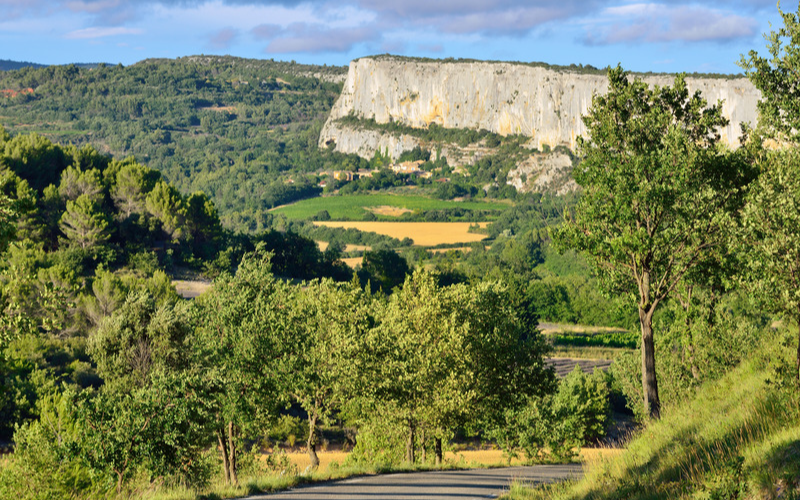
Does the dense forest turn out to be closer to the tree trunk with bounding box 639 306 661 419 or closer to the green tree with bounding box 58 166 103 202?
the tree trunk with bounding box 639 306 661 419

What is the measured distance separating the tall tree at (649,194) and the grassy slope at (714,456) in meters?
5.88

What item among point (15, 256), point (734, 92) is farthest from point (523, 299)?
point (734, 92)

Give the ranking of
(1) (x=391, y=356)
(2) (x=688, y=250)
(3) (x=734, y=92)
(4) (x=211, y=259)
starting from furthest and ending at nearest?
(3) (x=734, y=92) → (4) (x=211, y=259) → (1) (x=391, y=356) → (2) (x=688, y=250)

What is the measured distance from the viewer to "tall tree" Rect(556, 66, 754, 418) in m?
22.1

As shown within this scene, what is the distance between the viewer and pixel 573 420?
55969 millimetres

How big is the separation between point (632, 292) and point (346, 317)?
1256 centimetres

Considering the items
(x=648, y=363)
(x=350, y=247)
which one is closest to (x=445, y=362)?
(x=648, y=363)

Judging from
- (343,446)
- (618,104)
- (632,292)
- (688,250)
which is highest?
(618,104)

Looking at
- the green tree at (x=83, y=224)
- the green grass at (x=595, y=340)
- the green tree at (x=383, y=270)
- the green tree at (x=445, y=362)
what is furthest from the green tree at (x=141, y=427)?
the green tree at (x=383, y=270)

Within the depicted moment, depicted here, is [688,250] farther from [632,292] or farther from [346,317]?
[346,317]

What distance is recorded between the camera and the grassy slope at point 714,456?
30.3ft

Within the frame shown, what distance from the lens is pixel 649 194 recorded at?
2225 centimetres

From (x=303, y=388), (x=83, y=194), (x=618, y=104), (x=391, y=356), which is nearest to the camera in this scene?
(x=618, y=104)

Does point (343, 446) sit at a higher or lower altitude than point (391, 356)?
lower
